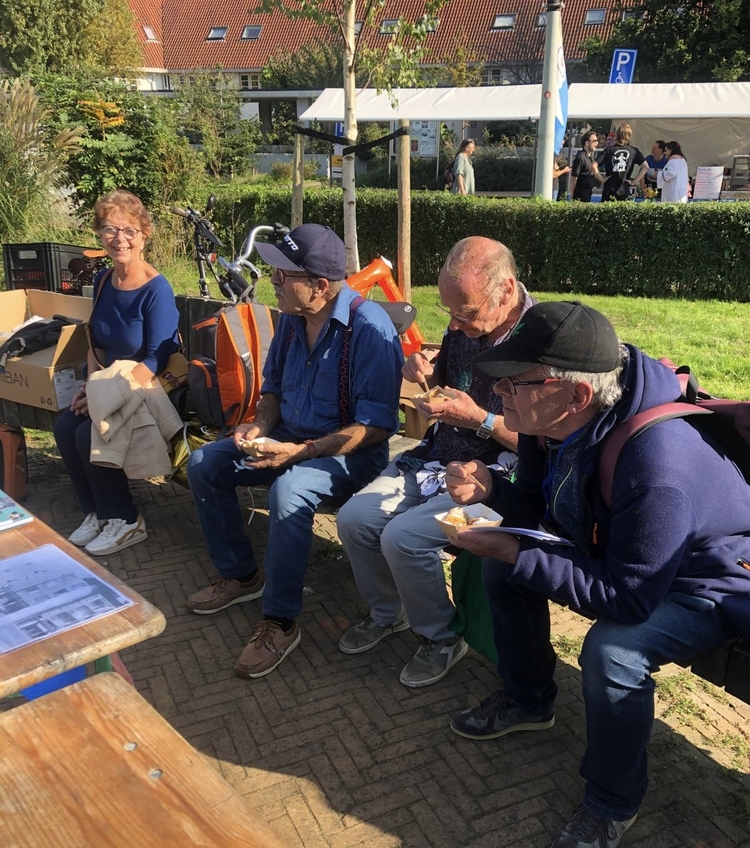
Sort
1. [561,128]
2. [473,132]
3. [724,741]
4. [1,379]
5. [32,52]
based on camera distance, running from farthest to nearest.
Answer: [473,132] < [32,52] < [561,128] < [1,379] < [724,741]

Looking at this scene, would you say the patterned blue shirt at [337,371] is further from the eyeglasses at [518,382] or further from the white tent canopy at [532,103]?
the white tent canopy at [532,103]

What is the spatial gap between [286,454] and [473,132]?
3256 cm

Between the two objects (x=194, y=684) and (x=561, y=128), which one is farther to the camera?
(x=561, y=128)

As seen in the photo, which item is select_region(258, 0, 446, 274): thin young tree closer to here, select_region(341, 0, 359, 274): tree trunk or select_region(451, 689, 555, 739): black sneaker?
select_region(341, 0, 359, 274): tree trunk

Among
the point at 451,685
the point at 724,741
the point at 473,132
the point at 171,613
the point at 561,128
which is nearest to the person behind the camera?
the point at 724,741

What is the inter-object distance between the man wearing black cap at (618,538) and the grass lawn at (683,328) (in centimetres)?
376

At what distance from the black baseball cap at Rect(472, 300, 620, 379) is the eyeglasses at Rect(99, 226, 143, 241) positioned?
8.49 feet

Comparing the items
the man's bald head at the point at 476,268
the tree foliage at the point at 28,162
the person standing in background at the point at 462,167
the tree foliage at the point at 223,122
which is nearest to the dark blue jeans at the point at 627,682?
the man's bald head at the point at 476,268

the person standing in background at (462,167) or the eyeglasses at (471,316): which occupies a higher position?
the person standing in background at (462,167)

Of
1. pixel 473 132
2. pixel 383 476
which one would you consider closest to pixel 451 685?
pixel 383 476

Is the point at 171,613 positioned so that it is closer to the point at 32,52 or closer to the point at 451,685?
the point at 451,685

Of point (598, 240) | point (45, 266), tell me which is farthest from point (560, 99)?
point (45, 266)

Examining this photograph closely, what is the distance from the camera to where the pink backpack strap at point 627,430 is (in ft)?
6.52

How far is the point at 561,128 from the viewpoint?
10.3 meters
